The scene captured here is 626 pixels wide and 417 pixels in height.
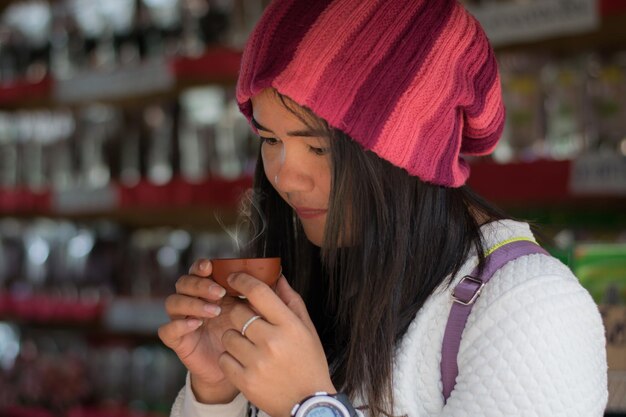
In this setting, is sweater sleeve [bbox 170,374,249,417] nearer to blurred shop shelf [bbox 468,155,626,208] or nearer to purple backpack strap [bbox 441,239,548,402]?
purple backpack strap [bbox 441,239,548,402]

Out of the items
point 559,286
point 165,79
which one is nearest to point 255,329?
point 559,286

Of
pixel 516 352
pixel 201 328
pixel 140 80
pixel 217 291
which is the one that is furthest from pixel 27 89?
pixel 516 352

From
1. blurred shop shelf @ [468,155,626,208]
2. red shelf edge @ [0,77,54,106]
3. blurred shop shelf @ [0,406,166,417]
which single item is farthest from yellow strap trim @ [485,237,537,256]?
red shelf edge @ [0,77,54,106]

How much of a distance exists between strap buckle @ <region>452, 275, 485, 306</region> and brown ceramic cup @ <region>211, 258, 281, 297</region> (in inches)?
8.0

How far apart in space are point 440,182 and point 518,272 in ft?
0.46

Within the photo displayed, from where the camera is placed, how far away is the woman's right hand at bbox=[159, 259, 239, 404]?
1021mm

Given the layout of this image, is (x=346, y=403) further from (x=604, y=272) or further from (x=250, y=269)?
(x=604, y=272)

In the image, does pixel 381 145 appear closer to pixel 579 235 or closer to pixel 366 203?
pixel 366 203

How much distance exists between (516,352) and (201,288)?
358 millimetres

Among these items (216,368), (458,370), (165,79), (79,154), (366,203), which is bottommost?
(79,154)

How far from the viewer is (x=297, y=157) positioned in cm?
100

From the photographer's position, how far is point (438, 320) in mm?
963

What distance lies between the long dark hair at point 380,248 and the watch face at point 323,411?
0.24ft

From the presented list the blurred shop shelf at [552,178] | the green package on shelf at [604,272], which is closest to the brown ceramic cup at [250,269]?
the green package on shelf at [604,272]
